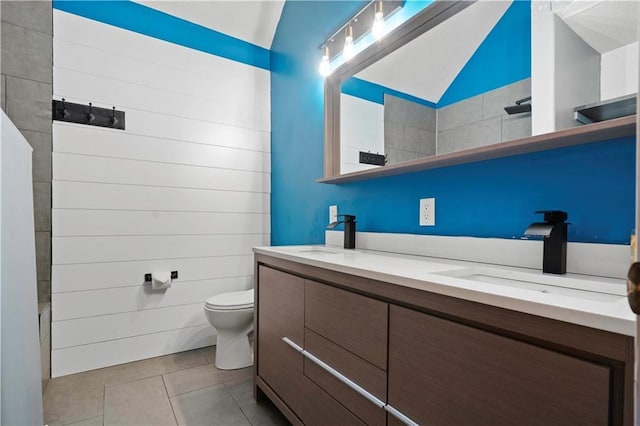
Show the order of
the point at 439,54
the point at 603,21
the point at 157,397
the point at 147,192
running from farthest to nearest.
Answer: the point at 147,192, the point at 157,397, the point at 439,54, the point at 603,21

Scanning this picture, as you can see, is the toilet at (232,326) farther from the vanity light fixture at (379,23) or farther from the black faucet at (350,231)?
the vanity light fixture at (379,23)

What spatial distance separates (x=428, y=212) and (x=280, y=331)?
931 mm

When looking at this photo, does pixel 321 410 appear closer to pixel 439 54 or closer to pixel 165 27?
pixel 439 54

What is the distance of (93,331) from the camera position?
2.18 meters

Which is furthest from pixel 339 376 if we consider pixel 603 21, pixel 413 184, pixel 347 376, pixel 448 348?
pixel 603 21

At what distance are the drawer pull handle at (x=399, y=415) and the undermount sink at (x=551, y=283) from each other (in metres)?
0.43

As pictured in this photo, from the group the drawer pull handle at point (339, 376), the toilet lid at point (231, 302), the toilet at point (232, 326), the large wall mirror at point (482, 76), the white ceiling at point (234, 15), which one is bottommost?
the toilet at point (232, 326)

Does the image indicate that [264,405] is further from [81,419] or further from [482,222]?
[482,222]

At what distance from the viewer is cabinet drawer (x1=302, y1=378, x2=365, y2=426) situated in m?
1.10

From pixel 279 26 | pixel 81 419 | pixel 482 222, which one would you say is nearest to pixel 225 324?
pixel 81 419

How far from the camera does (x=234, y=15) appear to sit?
263 centimetres

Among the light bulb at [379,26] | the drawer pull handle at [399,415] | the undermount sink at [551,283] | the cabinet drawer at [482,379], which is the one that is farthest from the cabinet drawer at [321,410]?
the light bulb at [379,26]

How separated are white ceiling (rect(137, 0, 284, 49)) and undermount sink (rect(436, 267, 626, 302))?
8.91 feet

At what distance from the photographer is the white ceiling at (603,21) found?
946mm
